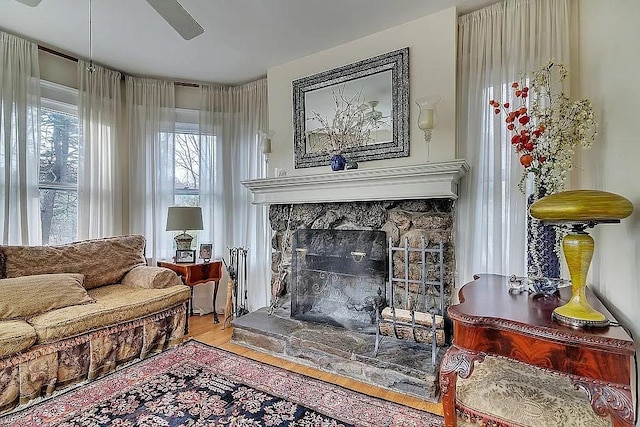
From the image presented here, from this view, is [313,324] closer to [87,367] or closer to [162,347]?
[162,347]

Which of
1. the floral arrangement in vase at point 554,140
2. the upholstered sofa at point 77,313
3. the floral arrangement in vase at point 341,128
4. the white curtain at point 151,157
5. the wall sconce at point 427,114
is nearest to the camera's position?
the floral arrangement in vase at point 554,140

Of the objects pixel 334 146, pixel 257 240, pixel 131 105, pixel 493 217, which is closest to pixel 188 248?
pixel 257 240

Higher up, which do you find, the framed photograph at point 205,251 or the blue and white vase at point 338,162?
the blue and white vase at point 338,162

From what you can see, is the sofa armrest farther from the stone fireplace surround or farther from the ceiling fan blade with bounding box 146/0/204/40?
the ceiling fan blade with bounding box 146/0/204/40

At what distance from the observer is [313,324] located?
2.88m

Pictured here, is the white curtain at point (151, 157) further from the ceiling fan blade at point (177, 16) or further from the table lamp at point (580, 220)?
the table lamp at point (580, 220)

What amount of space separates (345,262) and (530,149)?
170cm

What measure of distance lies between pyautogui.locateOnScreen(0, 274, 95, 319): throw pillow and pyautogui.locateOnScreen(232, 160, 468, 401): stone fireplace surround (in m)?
1.31

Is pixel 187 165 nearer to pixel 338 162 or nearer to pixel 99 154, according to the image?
pixel 99 154

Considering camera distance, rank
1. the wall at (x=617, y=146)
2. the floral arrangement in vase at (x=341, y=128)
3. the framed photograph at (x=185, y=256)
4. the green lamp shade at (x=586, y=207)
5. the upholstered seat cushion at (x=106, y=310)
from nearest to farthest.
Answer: the green lamp shade at (x=586, y=207), the wall at (x=617, y=146), the upholstered seat cushion at (x=106, y=310), the floral arrangement in vase at (x=341, y=128), the framed photograph at (x=185, y=256)

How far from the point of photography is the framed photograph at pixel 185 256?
11.7 feet

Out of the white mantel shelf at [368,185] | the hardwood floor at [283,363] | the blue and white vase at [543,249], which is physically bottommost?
the hardwood floor at [283,363]

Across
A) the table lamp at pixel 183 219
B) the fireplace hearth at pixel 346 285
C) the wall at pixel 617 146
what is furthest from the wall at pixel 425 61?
the table lamp at pixel 183 219

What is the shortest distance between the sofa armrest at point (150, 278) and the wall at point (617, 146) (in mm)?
3230
